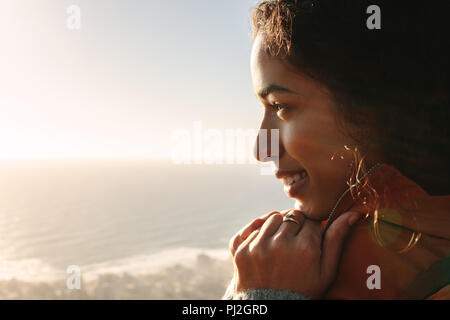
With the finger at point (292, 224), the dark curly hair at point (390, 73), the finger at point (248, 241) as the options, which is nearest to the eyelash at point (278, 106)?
the dark curly hair at point (390, 73)

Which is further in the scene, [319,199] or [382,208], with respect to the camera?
[319,199]

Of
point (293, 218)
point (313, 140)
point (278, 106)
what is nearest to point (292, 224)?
point (293, 218)

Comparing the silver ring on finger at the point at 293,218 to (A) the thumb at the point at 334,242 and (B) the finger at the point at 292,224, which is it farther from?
(A) the thumb at the point at 334,242

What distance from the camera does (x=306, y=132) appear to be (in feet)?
6.05

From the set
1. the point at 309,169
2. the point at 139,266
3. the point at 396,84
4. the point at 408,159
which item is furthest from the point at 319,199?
the point at 139,266

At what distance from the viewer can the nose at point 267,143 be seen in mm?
1999

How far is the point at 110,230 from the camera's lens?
9506 cm

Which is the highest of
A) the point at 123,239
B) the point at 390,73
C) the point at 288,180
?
the point at 390,73

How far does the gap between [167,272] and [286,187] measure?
60.4 m

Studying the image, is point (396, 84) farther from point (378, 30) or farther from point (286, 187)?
point (286, 187)

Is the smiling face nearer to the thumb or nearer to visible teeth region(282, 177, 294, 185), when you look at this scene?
visible teeth region(282, 177, 294, 185)

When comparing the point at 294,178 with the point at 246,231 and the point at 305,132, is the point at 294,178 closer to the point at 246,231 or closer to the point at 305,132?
the point at 305,132

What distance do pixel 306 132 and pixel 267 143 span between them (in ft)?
0.86

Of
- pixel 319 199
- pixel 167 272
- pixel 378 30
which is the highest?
pixel 378 30
